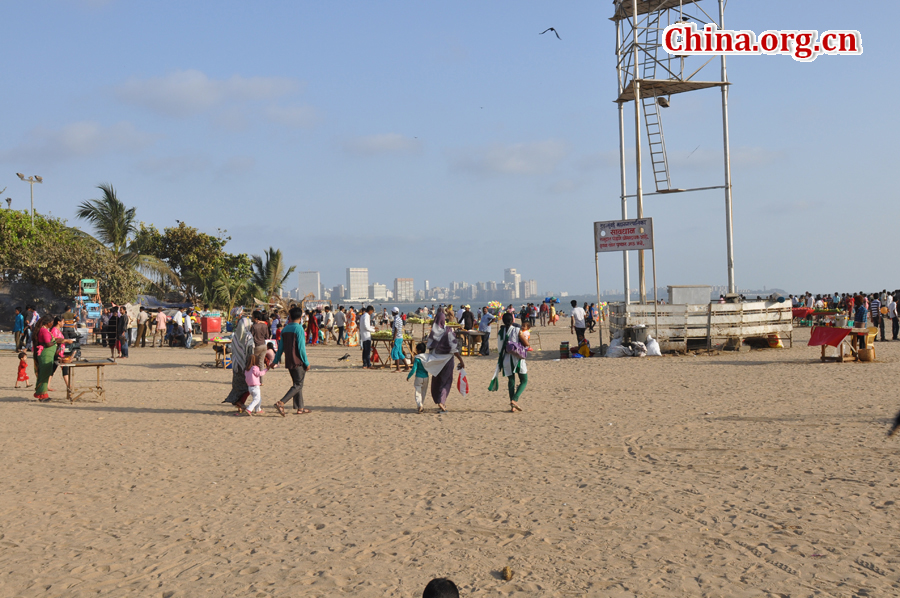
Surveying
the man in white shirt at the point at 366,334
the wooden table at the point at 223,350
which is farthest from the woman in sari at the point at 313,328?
the man in white shirt at the point at 366,334

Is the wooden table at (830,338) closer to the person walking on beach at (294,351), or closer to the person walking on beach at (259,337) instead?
the person walking on beach at (294,351)

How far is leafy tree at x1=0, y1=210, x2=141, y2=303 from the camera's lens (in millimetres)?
29875

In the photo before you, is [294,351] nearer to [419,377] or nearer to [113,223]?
[419,377]

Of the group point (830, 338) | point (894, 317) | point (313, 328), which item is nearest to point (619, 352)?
point (830, 338)

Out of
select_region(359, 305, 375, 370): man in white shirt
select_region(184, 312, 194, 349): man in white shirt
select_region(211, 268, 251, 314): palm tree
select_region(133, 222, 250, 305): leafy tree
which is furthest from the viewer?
select_region(133, 222, 250, 305): leafy tree

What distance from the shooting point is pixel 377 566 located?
449cm

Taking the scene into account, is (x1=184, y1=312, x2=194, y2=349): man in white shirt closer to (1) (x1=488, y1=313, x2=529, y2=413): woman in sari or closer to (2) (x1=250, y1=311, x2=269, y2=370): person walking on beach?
(2) (x1=250, y1=311, x2=269, y2=370): person walking on beach

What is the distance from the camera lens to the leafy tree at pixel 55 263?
29875mm

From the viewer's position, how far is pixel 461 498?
5.95 metres

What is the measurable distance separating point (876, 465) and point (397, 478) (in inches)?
183

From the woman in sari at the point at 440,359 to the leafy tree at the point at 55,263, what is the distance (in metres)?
25.2

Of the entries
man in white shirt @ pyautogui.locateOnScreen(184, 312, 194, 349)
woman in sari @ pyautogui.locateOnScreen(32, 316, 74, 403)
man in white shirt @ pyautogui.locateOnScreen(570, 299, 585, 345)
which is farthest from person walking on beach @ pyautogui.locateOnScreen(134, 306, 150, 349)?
man in white shirt @ pyautogui.locateOnScreen(570, 299, 585, 345)

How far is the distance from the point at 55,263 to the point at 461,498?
29.8 m

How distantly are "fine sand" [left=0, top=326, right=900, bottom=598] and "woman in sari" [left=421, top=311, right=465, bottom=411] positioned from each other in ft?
1.40
